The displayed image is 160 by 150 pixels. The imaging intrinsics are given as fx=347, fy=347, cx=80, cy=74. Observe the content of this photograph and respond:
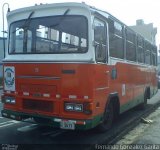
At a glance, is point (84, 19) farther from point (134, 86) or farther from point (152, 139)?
point (134, 86)

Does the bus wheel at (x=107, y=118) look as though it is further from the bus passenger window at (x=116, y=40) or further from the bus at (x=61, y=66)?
the bus passenger window at (x=116, y=40)

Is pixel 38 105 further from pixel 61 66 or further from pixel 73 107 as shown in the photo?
pixel 61 66

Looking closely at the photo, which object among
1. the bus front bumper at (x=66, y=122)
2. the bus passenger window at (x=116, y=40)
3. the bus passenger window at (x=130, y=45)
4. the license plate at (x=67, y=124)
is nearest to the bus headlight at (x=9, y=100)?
the bus front bumper at (x=66, y=122)

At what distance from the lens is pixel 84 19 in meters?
7.86

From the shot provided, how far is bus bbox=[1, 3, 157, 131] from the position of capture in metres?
7.70

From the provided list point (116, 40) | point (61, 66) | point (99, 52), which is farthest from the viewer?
point (116, 40)

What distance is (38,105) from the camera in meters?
8.22

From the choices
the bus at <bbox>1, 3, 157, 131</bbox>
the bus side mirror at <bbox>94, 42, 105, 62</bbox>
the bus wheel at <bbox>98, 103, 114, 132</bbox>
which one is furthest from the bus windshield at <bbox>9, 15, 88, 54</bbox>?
the bus wheel at <bbox>98, 103, 114, 132</bbox>

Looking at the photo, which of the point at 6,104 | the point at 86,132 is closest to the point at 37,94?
the point at 6,104

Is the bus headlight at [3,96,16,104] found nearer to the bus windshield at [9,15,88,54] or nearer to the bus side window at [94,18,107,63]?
the bus windshield at [9,15,88,54]

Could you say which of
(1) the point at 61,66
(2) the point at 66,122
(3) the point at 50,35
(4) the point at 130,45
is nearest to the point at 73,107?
(2) the point at 66,122

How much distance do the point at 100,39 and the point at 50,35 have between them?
121cm

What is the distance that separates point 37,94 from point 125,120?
446cm

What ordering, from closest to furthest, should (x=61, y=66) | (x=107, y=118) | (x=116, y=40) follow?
(x=61, y=66)
(x=107, y=118)
(x=116, y=40)
